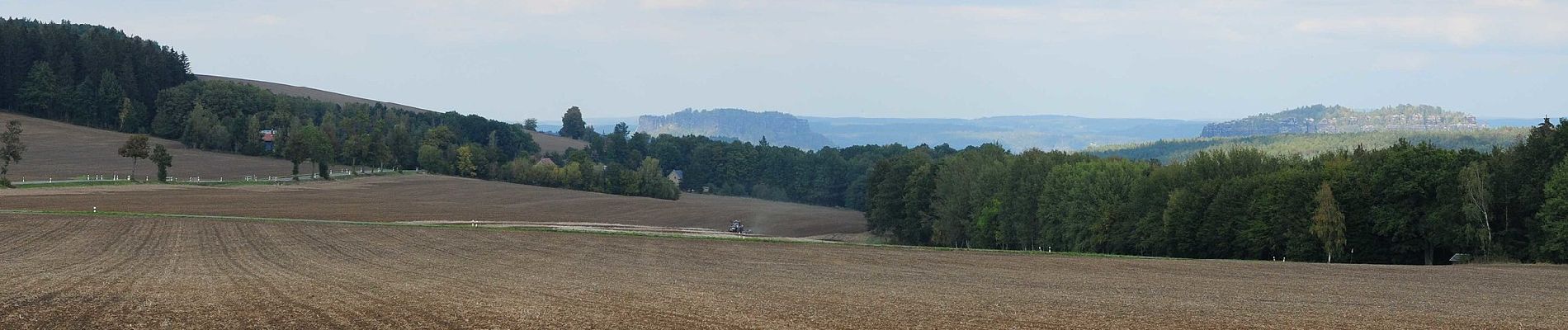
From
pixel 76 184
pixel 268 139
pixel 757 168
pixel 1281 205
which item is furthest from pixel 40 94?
pixel 1281 205

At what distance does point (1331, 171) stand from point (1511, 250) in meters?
11.3

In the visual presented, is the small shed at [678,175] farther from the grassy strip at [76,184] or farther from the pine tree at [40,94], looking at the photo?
the grassy strip at [76,184]

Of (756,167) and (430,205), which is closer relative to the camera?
(430,205)

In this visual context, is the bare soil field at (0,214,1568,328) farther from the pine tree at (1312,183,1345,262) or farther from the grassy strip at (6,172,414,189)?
the grassy strip at (6,172,414,189)

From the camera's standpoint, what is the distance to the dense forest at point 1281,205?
56688mm

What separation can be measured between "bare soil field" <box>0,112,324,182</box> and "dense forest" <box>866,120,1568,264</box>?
63.3 meters

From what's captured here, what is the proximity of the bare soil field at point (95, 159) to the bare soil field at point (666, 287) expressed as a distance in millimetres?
51695

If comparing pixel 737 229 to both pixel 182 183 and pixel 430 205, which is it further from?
pixel 182 183

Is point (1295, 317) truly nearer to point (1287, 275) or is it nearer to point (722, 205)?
point (1287, 275)

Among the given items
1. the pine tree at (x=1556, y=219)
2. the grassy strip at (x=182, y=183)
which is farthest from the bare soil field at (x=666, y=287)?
the grassy strip at (x=182, y=183)

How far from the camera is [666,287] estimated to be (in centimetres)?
3247

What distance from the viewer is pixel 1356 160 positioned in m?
66.8

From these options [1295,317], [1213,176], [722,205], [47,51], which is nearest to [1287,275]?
[1295,317]

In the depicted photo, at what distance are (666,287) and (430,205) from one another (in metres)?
68.7
